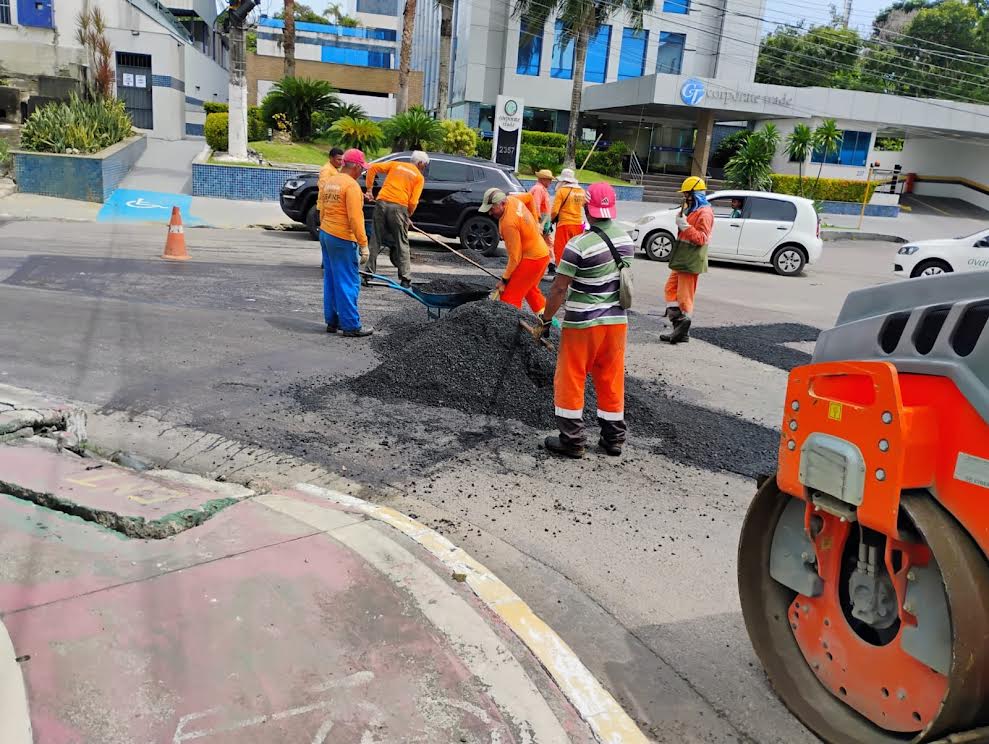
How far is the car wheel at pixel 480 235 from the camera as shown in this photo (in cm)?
1636

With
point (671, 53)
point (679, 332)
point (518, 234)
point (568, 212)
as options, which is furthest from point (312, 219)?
point (671, 53)

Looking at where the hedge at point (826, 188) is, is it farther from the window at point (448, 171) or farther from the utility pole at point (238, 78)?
the utility pole at point (238, 78)

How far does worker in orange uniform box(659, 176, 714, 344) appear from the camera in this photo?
9484 mm

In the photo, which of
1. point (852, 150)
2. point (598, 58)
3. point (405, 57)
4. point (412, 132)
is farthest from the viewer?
point (598, 58)

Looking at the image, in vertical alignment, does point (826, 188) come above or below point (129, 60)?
below

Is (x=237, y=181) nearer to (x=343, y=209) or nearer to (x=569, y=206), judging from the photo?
(x=569, y=206)

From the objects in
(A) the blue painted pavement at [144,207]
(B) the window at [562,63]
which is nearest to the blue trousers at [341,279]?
(A) the blue painted pavement at [144,207]

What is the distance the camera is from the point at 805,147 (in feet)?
110

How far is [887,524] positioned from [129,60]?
37339 mm

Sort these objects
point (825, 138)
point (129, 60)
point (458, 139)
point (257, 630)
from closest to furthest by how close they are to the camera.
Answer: point (257, 630) → point (458, 139) → point (825, 138) → point (129, 60)

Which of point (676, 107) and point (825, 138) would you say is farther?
point (676, 107)

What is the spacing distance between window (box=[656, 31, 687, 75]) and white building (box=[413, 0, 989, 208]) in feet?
0.18

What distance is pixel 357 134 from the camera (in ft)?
79.2

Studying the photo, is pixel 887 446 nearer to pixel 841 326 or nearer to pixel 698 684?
pixel 841 326
